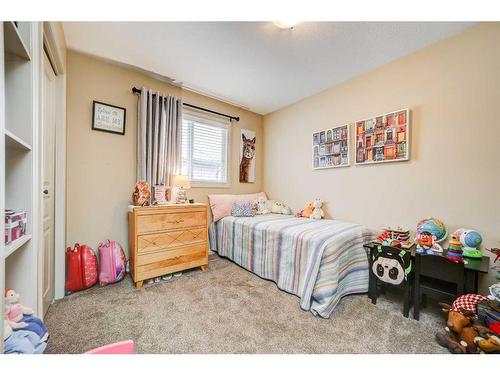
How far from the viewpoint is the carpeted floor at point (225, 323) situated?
1.31 m

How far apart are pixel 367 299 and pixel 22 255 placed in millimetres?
2506

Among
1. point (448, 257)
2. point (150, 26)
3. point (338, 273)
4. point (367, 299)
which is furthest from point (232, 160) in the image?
point (448, 257)

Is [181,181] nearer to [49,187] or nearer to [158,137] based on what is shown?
[158,137]

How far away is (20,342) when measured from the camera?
722 millimetres

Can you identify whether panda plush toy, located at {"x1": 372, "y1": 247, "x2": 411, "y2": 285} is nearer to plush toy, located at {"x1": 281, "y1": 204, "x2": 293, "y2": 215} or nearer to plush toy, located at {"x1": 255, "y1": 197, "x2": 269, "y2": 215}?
plush toy, located at {"x1": 281, "y1": 204, "x2": 293, "y2": 215}

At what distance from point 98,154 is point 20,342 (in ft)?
6.56

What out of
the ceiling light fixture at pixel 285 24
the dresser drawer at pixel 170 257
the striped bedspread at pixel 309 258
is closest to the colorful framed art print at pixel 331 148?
the striped bedspread at pixel 309 258

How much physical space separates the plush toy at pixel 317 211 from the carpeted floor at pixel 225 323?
107 centimetres

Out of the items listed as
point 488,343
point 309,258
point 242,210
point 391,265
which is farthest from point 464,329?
point 242,210

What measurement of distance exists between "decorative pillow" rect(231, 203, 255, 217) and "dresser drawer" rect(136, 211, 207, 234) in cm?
59

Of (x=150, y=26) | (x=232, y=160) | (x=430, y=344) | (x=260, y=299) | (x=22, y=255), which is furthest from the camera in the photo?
(x=232, y=160)

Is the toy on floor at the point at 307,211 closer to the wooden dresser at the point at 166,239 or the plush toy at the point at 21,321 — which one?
the wooden dresser at the point at 166,239
